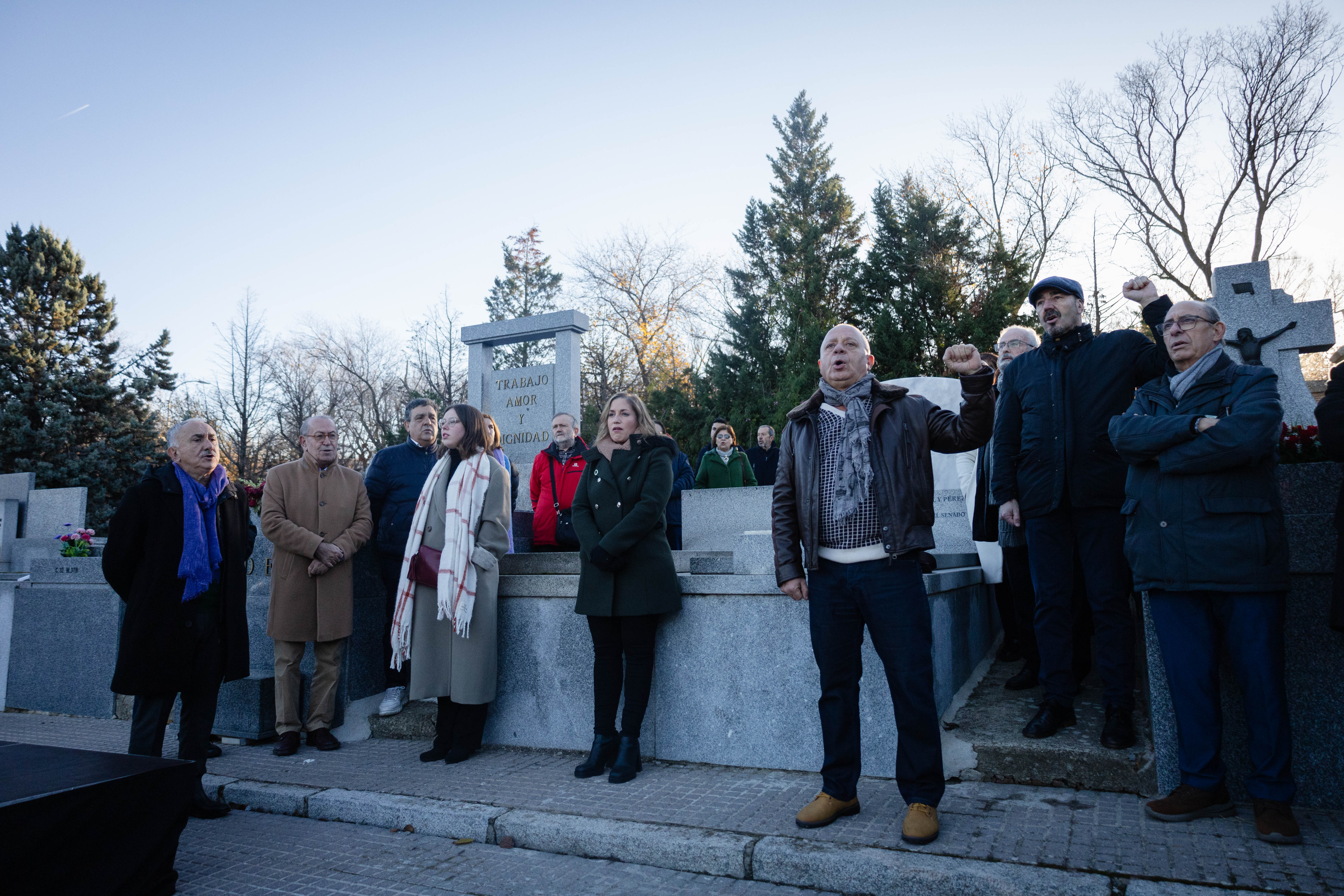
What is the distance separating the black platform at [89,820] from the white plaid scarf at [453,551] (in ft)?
6.07

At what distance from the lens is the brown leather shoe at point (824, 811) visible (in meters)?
3.56

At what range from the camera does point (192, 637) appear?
4.53m

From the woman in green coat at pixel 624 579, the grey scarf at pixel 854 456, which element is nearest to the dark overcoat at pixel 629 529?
the woman in green coat at pixel 624 579

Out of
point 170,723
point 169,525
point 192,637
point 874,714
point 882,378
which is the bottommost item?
point 170,723

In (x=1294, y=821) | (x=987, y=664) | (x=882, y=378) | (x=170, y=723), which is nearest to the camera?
(x=1294, y=821)

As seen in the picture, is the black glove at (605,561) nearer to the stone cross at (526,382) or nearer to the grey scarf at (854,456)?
the grey scarf at (854,456)

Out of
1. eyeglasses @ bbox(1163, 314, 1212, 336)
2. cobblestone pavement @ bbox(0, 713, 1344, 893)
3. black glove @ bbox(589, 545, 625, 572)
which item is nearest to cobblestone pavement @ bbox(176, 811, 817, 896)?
cobblestone pavement @ bbox(0, 713, 1344, 893)

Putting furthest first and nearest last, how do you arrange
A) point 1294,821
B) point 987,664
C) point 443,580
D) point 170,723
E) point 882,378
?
point 882,378, point 170,723, point 987,664, point 443,580, point 1294,821

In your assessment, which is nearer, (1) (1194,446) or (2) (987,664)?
(1) (1194,446)

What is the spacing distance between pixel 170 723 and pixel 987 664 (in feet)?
21.0

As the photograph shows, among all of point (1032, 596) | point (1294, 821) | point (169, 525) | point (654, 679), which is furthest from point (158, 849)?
point (1032, 596)

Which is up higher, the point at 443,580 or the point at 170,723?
the point at 443,580

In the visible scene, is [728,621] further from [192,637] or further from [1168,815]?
[192,637]

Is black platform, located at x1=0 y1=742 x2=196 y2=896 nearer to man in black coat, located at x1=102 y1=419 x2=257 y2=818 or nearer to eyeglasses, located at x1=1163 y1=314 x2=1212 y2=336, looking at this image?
man in black coat, located at x1=102 y1=419 x2=257 y2=818
